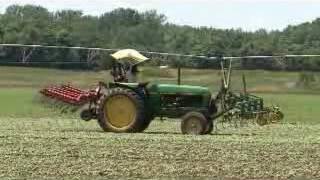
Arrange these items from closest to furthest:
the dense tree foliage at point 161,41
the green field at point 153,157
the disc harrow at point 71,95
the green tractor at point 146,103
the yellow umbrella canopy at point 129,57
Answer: the green field at point 153,157 < the green tractor at point 146,103 < the yellow umbrella canopy at point 129,57 < the disc harrow at point 71,95 < the dense tree foliage at point 161,41

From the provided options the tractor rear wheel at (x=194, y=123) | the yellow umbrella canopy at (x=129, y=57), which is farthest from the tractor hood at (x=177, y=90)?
the yellow umbrella canopy at (x=129, y=57)

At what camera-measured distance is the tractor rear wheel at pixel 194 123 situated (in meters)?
18.1

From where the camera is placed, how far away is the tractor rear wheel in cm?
1811

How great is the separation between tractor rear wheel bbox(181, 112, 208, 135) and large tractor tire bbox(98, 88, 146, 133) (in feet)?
3.03

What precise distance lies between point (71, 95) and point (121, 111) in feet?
9.25

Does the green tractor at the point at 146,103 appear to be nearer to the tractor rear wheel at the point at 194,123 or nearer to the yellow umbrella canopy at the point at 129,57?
the yellow umbrella canopy at the point at 129,57

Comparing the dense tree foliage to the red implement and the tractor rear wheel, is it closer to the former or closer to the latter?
the red implement

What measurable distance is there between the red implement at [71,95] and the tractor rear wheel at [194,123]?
8.08ft

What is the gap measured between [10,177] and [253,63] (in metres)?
28.8

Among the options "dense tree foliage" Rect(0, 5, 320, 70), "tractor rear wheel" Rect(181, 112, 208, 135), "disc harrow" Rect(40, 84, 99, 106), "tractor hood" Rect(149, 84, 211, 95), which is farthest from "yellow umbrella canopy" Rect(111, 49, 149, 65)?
"dense tree foliage" Rect(0, 5, 320, 70)

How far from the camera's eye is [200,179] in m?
10.8

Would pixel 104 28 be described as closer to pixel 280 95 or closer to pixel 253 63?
pixel 280 95

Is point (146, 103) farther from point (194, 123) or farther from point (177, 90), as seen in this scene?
point (194, 123)

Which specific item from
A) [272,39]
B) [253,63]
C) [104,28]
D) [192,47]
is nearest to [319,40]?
[272,39]
